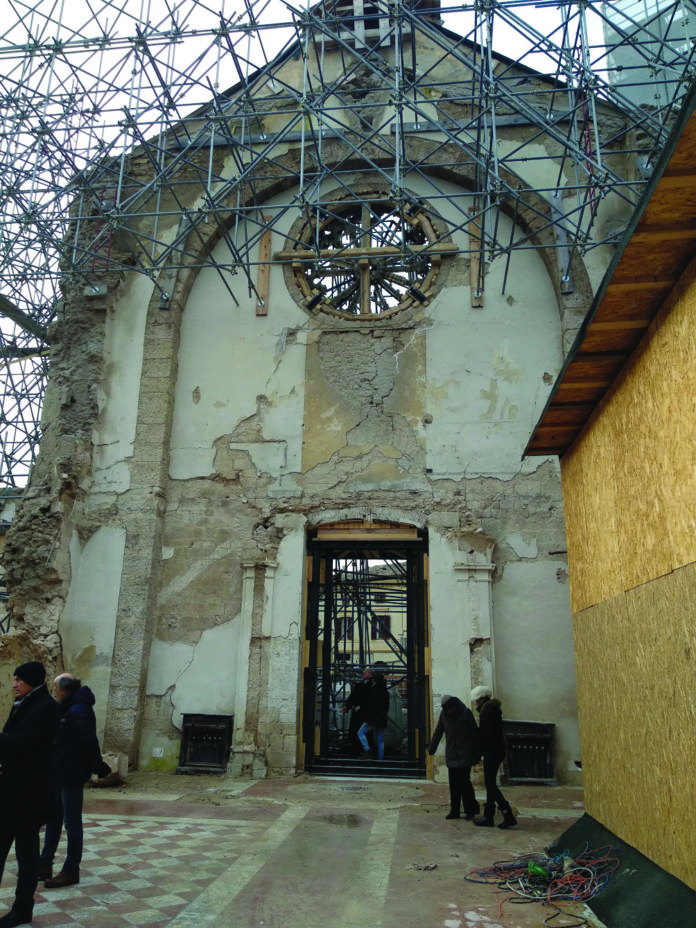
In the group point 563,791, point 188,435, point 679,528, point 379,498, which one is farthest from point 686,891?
point 188,435

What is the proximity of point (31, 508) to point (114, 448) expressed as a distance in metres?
1.46

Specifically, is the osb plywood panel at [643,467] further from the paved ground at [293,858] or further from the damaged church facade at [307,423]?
the damaged church facade at [307,423]

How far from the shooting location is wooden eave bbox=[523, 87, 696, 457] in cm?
342

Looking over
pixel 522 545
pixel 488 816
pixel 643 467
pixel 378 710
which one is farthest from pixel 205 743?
pixel 643 467

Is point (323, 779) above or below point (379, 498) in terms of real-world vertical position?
below

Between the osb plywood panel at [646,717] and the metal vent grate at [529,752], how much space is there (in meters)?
3.65

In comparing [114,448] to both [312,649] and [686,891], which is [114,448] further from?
[686,891]

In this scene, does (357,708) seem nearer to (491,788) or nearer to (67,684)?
(491,788)

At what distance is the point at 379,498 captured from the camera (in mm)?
10844

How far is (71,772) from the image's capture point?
520 cm

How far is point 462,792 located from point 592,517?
336 centimetres

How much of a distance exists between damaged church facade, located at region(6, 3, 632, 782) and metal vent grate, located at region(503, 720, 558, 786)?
0.17 metres

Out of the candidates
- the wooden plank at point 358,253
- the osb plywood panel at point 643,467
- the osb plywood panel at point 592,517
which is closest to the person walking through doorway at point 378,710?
the osb plywood panel at point 592,517

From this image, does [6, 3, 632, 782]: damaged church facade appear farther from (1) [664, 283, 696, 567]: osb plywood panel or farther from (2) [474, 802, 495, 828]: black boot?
(1) [664, 283, 696, 567]: osb plywood panel
